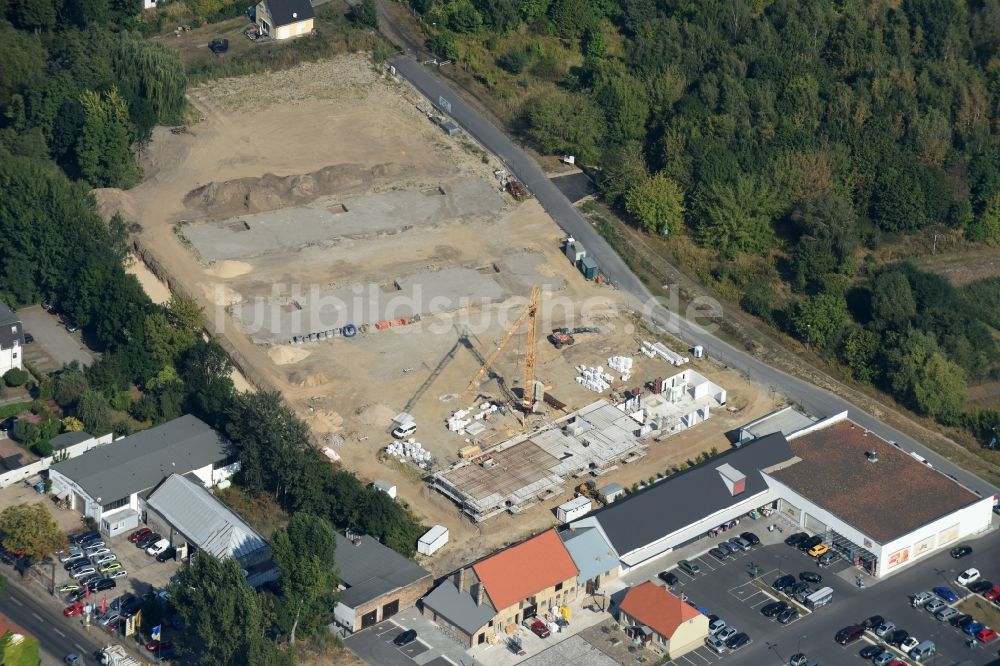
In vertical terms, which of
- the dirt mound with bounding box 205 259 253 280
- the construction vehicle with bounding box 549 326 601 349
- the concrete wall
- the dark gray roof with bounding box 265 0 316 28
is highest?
the dark gray roof with bounding box 265 0 316 28

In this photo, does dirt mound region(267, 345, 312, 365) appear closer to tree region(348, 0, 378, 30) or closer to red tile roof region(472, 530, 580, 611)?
red tile roof region(472, 530, 580, 611)

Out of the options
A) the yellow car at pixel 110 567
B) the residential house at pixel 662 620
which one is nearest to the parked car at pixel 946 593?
the residential house at pixel 662 620

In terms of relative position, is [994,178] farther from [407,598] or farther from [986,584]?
[407,598]

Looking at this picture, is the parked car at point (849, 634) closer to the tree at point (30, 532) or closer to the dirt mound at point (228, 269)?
the tree at point (30, 532)

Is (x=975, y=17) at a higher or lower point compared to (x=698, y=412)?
higher

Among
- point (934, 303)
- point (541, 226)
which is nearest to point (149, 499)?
point (541, 226)

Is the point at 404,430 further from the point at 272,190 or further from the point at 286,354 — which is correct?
the point at 272,190

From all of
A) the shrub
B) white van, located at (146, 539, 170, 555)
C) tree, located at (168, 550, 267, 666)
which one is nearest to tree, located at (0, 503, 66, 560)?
white van, located at (146, 539, 170, 555)
